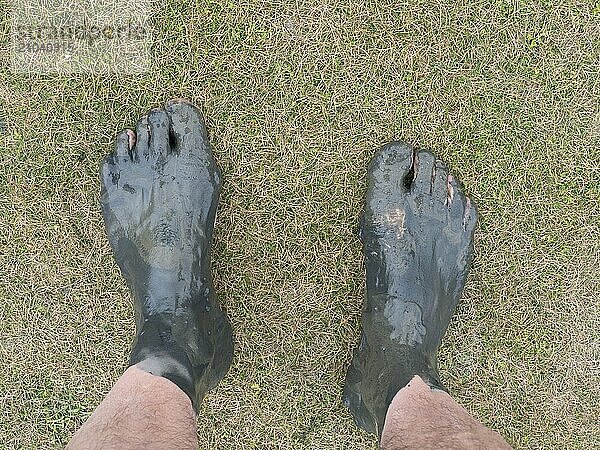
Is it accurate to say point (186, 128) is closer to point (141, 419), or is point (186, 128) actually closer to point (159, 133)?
point (159, 133)

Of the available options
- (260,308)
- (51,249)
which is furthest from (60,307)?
(260,308)

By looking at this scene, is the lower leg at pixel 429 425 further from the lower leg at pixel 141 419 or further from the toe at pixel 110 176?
the toe at pixel 110 176

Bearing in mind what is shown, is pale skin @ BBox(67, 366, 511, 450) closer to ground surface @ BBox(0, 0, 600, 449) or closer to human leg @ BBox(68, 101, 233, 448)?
human leg @ BBox(68, 101, 233, 448)

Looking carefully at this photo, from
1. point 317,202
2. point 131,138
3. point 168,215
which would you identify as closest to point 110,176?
point 131,138

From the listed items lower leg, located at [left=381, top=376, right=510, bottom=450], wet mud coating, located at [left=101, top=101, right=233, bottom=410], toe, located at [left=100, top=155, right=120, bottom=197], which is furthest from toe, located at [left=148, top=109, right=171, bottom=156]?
lower leg, located at [left=381, top=376, right=510, bottom=450]

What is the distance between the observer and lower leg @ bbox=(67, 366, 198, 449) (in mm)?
1867

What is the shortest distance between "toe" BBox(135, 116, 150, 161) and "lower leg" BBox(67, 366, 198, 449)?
0.86 m

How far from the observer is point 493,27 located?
2.48 m

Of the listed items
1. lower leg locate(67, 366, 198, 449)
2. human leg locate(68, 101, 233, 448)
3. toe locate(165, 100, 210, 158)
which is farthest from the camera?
toe locate(165, 100, 210, 158)

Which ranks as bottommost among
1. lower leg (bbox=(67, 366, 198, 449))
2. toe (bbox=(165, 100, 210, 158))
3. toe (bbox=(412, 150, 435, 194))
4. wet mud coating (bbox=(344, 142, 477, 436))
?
lower leg (bbox=(67, 366, 198, 449))

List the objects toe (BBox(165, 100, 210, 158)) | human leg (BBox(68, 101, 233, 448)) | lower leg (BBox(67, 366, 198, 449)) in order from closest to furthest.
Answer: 1. lower leg (BBox(67, 366, 198, 449))
2. human leg (BBox(68, 101, 233, 448))
3. toe (BBox(165, 100, 210, 158))

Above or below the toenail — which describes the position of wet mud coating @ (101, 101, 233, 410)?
below

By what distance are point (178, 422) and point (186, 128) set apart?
116 centimetres

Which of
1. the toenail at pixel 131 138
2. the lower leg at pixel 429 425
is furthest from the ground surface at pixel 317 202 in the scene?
the lower leg at pixel 429 425
